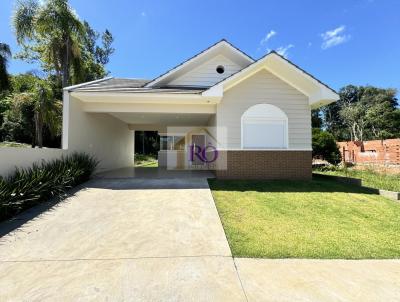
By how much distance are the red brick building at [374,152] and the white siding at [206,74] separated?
14075 mm

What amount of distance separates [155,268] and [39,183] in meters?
5.36

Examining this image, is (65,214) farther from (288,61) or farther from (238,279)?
(288,61)

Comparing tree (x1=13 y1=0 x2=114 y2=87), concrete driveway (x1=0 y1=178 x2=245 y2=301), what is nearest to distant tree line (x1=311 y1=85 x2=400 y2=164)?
concrete driveway (x1=0 y1=178 x2=245 y2=301)

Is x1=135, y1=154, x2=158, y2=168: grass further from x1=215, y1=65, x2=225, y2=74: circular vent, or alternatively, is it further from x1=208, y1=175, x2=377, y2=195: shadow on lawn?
x1=208, y1=175, x2=377, y2=195: shadow on lawn

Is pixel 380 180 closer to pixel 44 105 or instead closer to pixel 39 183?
pixel 39 183

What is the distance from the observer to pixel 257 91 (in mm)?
10797

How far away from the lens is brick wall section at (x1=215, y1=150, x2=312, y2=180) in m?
10.7

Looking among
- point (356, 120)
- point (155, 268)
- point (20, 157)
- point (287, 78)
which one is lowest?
point (155, 268)

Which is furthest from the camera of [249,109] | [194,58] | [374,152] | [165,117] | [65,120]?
[374,152]

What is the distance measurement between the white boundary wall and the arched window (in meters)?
7.62

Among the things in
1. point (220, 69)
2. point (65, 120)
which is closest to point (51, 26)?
point (65, 120)

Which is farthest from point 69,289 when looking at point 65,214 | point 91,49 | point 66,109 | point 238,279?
point 91,49

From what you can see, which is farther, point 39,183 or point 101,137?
point 101,137

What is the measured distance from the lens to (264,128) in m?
10.9
